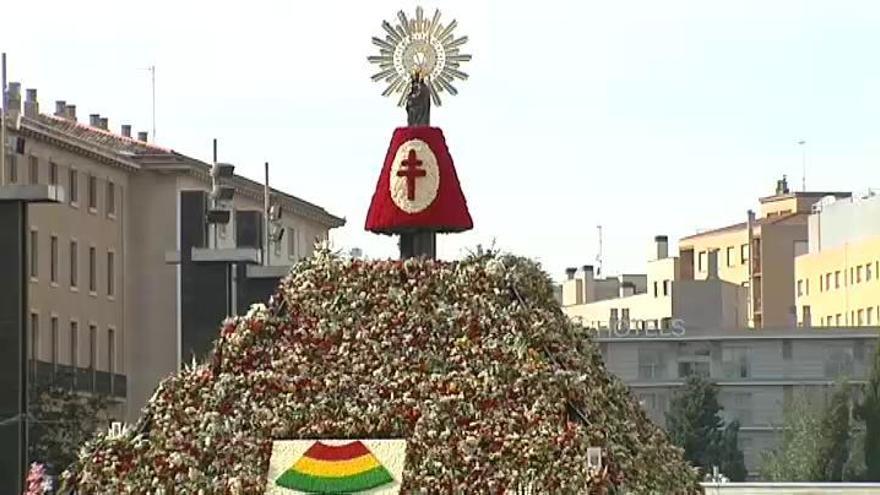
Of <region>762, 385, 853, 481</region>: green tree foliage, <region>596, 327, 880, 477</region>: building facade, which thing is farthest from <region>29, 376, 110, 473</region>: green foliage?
<region>596, 327, 880, 477</region>: building facade

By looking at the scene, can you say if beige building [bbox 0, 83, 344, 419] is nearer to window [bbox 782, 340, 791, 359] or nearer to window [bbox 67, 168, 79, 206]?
window [bbox 67, 168, 79, 206]

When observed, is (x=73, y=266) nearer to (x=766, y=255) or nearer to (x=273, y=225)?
(x=273, y=225)

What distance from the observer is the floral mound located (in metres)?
29.2

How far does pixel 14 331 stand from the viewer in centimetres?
3359

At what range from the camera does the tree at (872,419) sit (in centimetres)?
9062

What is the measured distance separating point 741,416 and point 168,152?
135 feet

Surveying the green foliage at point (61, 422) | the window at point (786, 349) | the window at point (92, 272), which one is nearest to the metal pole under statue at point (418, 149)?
the green foliage at point (61, 422)

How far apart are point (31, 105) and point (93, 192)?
253cm

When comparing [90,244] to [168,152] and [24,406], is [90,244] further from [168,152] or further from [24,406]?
[24,406]

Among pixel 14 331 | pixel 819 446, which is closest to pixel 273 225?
pixel 14 331

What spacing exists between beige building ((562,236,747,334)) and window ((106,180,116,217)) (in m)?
49.2

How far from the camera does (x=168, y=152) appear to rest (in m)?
82.0

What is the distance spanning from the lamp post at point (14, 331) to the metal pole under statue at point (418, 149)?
4.30m

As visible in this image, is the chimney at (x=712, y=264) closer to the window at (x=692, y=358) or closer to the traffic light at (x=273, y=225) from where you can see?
the window at (x=692, y=358)
